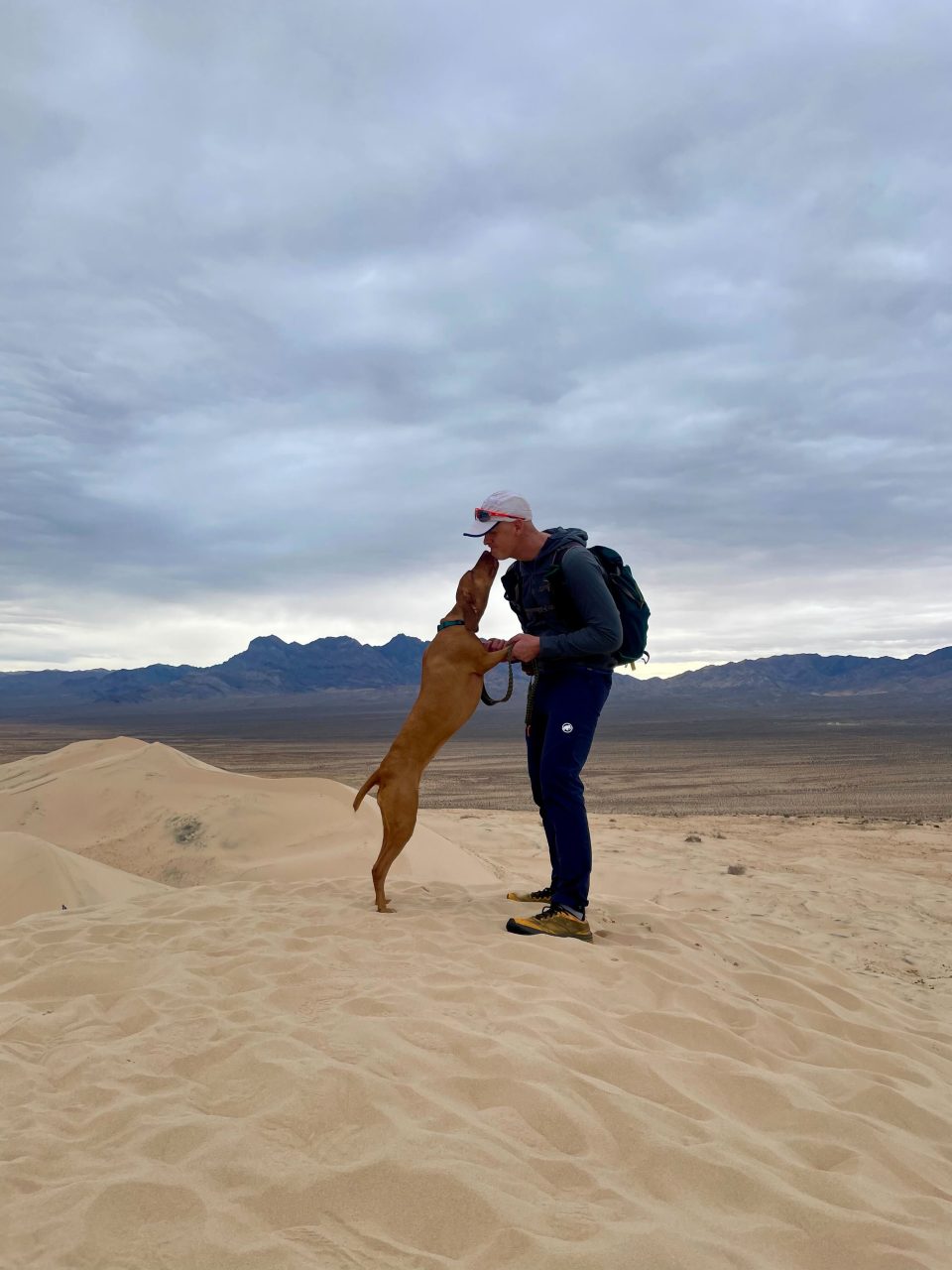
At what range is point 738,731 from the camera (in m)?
39.3

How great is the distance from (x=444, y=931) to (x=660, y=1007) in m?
1.23

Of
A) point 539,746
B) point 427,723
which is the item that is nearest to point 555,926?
point 539,746

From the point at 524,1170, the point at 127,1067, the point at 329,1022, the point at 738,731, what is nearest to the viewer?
the point at 524,1170

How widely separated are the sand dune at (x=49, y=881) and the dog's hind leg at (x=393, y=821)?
1.97 m

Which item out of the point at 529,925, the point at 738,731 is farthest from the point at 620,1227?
the point at 738,731

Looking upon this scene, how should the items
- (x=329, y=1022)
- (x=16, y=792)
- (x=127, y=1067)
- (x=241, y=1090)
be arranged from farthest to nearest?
1. (x=16, y=792)
2. (x=329, y=1022)
3. (x=127, y=1067)
4. (x=241, y=1090)

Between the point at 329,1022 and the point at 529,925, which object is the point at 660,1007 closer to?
the point at 529,925

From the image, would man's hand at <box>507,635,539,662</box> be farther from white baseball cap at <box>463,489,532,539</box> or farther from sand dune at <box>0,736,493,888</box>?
sand dune at <box>0,736,493,888</box>

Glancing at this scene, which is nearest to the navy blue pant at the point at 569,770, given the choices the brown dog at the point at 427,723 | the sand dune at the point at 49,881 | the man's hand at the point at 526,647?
the man's hand at the point at 526,647

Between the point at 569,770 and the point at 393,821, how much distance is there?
105cm

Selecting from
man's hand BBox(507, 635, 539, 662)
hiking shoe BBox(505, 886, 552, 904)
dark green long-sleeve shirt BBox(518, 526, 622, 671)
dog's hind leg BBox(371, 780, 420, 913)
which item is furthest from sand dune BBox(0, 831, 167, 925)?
dark green long-sleeve shirt BBox(518, 526, 622, 671)

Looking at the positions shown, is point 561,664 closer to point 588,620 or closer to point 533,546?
point 588,620

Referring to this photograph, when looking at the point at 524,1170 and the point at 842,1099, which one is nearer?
the point at 524,1170

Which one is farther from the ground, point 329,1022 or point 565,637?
point 565,637
